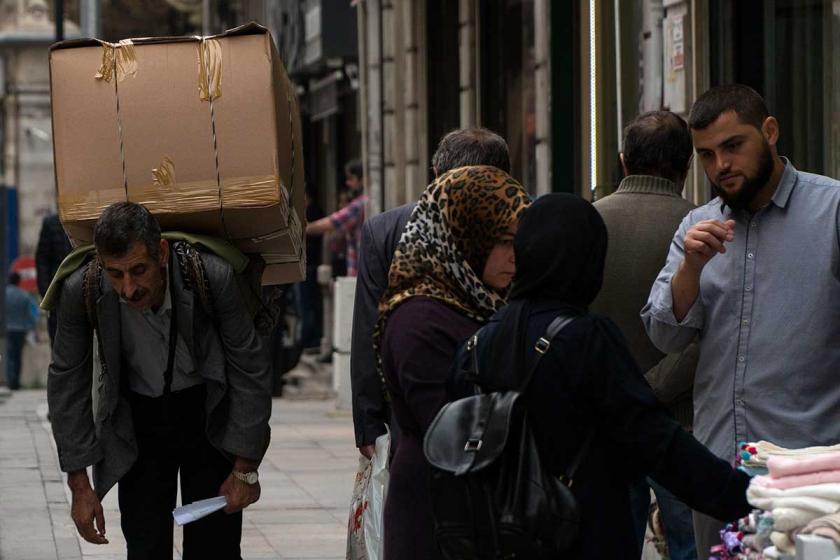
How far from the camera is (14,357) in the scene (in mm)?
24328

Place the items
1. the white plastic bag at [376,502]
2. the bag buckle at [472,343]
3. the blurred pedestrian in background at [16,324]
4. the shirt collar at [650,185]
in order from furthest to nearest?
the blurred pedestrian in background at [16,324] < the white plastic bag at [376,502] < the shirt collar at [650,185] < the bag buckle at [472,343]

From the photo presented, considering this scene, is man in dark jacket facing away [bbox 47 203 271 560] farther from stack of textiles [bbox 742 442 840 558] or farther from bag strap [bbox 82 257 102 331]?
stack of textiles [bbox 742 442 840 558]

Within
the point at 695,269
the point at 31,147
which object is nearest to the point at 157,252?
the point at 695,269

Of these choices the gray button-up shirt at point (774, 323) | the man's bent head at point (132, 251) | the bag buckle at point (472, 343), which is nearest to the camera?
the bag buckle at point (472, 343)

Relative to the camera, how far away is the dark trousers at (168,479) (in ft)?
18.7

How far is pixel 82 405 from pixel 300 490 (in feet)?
19.0

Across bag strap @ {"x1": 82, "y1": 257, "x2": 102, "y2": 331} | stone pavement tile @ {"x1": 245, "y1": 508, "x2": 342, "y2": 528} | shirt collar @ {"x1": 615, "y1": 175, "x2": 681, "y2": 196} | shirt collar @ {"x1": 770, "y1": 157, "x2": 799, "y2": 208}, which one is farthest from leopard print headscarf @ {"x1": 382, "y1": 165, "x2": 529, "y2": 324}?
stone pavement tile @ {"x1": 245, "y1": 508, "x2": 342, "y2": 528}

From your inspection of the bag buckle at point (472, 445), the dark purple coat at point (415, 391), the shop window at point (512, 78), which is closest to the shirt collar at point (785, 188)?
the dark purple coat at point (415, 391)

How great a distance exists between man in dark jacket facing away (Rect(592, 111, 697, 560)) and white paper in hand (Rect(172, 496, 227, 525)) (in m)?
1.26

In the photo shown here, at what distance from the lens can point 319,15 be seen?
2138 centimetres

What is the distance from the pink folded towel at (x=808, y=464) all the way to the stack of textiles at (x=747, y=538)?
0.32 feet

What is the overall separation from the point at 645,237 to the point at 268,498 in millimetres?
5643

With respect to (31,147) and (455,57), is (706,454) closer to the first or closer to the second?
(455,57)

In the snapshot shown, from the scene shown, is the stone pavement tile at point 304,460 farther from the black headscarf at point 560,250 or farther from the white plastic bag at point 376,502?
the black headscarf at point 560,250
